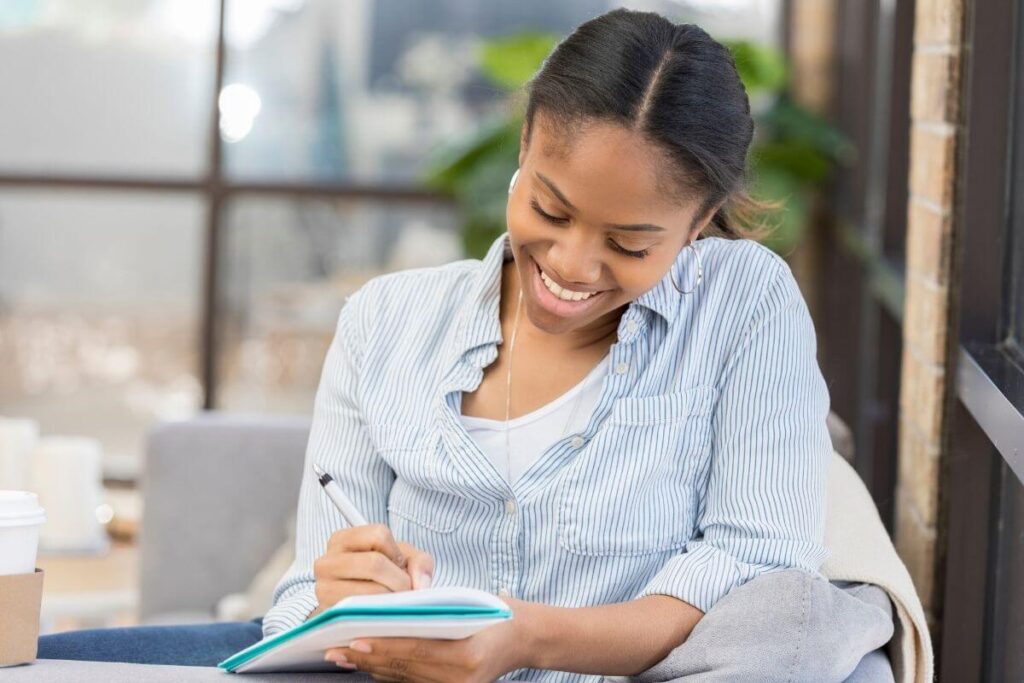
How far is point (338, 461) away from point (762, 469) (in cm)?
45

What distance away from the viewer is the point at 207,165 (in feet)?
15.1

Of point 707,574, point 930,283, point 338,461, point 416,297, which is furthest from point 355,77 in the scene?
point 707,574

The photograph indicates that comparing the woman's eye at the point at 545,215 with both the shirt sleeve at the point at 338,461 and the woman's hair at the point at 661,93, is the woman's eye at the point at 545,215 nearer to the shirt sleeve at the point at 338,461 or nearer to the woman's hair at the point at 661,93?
the woman's hair at the point at 661,93

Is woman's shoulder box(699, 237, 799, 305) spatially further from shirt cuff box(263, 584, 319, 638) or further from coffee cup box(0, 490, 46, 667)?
coffee cup box(0, 490, 46, 667)

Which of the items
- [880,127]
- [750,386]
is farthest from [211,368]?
[750,386]

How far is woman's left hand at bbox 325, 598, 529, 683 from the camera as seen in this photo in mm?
1164

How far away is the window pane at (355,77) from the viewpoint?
4.53m

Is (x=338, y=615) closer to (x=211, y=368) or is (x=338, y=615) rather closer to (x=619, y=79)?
(x=619, y=79)

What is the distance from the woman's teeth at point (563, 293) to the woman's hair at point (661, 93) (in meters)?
0.13

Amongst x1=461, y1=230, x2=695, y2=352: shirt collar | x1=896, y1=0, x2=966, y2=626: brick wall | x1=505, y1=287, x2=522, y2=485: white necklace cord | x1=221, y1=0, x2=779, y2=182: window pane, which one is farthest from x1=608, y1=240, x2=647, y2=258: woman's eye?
x1=221, y1=0, x2=779, y2=182: window pane

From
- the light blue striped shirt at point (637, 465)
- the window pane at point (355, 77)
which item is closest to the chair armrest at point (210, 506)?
the light blue striped shirt at point (637, 465)

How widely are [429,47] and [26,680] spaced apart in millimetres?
3594

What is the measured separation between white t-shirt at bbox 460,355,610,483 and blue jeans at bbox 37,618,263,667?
0.37 m

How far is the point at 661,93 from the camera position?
1.29 m
